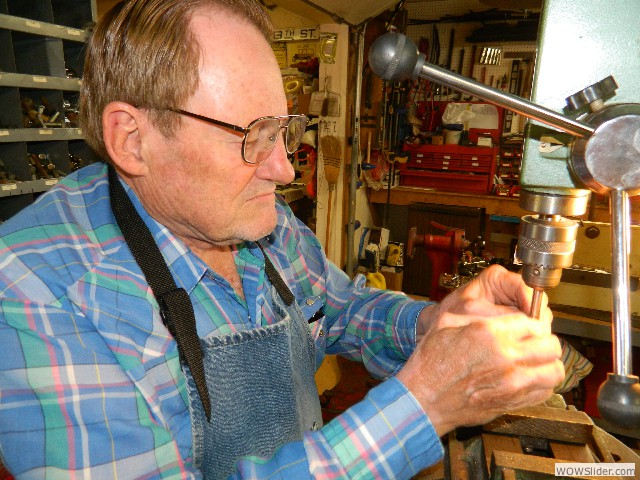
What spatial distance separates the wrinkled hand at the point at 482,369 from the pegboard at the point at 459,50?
3.80m

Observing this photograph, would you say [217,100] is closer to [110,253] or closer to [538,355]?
[110,253]

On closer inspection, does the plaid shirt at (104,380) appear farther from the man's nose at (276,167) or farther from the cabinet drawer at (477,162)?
the cabinet drawer at (477,162)

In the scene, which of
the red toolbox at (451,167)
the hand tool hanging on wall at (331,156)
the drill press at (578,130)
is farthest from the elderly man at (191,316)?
the red toolbox at (451,167)

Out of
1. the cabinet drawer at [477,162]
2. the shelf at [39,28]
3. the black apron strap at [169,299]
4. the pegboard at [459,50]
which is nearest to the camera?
the black apron strap at [169,299]

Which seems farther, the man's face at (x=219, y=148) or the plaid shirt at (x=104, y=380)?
the man's face at (x=219, y=148)

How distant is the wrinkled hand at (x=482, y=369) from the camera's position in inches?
27.2

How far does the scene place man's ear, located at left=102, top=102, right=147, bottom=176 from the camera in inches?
33.5

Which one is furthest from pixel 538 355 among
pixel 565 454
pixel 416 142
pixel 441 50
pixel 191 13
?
pixel 441 50

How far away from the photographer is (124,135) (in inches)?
34.0

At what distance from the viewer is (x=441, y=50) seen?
4348 millimetres

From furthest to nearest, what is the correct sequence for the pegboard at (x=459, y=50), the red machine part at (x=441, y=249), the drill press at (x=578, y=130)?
the pegboard at (x=459, y=50) → the red machine part at (x=441, y=249) → the drill press at (x=578, y=130)

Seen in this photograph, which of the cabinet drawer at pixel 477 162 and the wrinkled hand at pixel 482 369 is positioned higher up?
the cabinet drawer at pixel 477 162

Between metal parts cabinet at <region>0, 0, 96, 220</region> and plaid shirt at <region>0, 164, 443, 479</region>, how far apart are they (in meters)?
1.33

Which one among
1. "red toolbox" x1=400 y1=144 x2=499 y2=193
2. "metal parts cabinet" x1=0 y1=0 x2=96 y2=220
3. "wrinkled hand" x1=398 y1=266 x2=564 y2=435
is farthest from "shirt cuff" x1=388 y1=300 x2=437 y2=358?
"red toolbox" x1=400 y1=144 x2=499 y2=193
